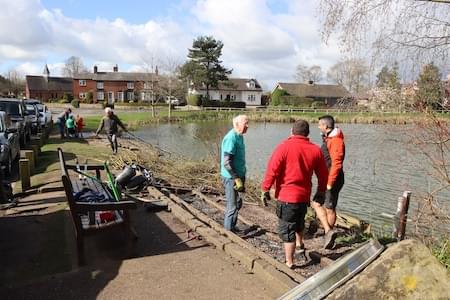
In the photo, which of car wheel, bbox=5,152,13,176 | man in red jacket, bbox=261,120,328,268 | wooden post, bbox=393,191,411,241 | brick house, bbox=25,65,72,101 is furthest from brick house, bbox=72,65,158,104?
man in red jacket, bbox=261,120,328,268

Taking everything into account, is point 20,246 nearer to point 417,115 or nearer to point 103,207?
point 103,207

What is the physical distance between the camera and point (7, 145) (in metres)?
11.7

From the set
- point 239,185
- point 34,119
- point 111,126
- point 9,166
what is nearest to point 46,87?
point 34,119

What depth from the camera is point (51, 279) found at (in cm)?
491

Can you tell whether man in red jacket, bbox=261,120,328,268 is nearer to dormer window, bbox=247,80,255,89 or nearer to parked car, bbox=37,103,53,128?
parked car, bbox=37,103,53,128

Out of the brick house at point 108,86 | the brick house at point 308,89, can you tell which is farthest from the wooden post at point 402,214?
the brick house at point 308,89

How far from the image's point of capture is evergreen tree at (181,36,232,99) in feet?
234

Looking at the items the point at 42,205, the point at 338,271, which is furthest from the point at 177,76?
the point at 338,271

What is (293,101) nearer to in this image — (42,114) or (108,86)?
(108,86)

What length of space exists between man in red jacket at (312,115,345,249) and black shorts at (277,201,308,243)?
971 mm

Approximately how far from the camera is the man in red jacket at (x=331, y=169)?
627 cm

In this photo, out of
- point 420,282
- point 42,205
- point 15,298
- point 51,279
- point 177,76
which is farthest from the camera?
point 177,76

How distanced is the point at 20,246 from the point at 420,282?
5704mm

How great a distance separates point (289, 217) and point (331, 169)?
1521mm
